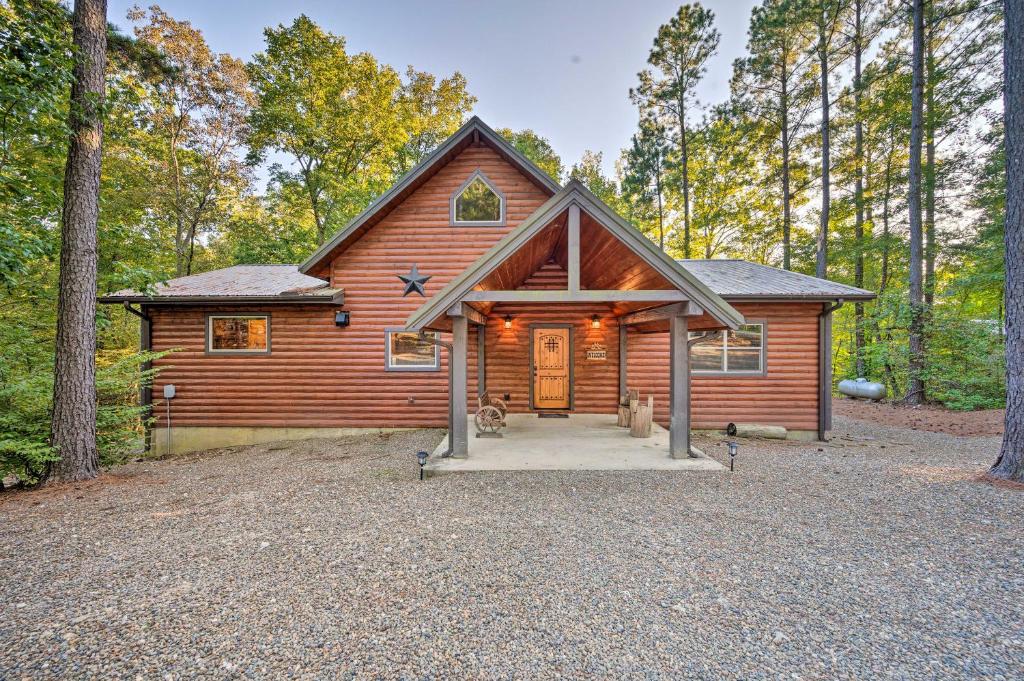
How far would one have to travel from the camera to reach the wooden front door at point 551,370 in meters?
8.84

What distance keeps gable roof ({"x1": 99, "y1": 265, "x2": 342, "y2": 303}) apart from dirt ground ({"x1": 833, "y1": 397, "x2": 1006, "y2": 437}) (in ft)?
44.5

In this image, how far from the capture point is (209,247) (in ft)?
60.6

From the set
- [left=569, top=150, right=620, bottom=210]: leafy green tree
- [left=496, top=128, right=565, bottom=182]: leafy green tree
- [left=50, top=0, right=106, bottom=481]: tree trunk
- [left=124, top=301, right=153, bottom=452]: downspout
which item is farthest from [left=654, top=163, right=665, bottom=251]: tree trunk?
[left=124, top=301, right=153, bottom=452]: downspout

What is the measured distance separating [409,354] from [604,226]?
5.31m

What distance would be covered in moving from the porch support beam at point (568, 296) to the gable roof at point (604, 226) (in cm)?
14

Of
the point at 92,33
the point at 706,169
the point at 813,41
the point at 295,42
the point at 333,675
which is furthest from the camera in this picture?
the point at 706,169

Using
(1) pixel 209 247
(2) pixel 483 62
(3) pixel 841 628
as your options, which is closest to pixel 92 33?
(3) pixel 841 628

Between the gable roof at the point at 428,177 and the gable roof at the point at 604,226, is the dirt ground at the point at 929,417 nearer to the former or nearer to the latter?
the gable roof at the point at 604,226

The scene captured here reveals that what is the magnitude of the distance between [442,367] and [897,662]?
7.49 m

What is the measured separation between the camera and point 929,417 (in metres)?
9.85

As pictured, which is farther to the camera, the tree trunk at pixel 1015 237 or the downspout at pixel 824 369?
the downspout at pixel 824 369

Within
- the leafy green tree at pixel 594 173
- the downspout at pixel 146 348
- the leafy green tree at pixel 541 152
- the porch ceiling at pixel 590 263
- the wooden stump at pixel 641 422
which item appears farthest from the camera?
the leafy green tree at pixel 594 173

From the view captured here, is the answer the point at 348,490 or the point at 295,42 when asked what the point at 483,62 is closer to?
the point at 295,42

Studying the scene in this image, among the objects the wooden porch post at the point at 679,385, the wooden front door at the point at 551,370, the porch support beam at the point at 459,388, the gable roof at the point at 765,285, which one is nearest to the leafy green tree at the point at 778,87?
the gable roof at the point at 765,285
